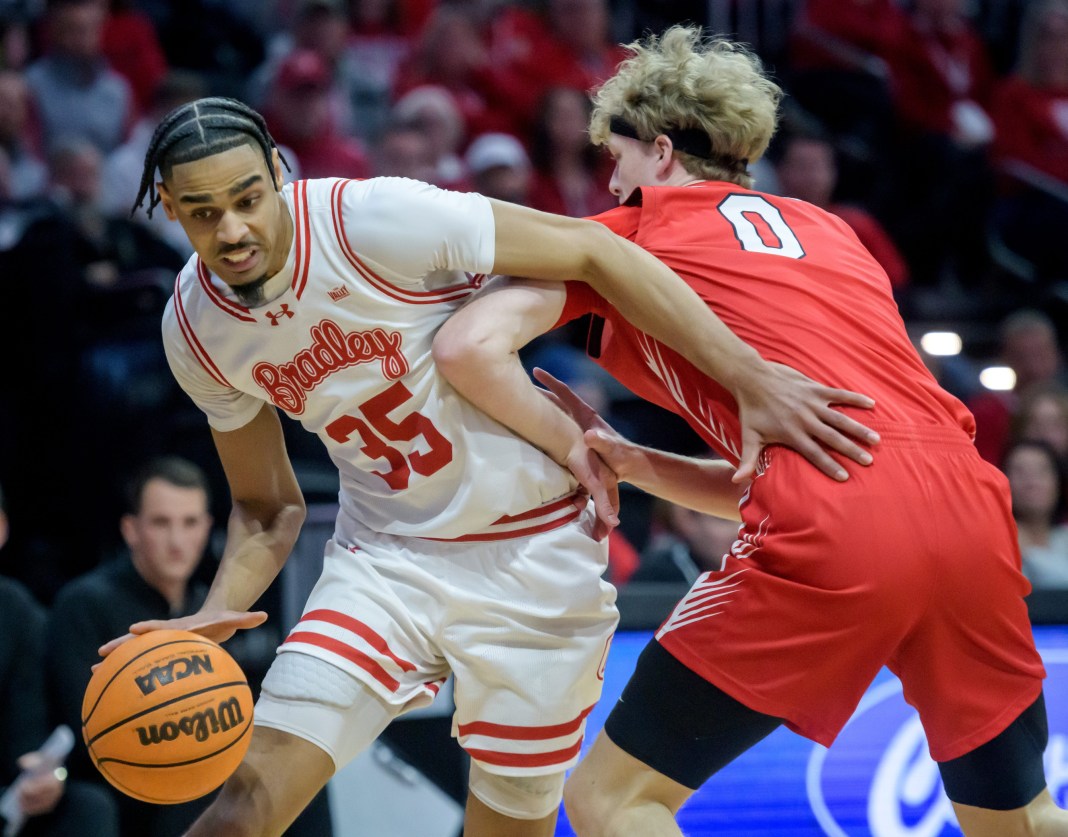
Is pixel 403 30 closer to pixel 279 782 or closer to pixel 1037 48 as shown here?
pixel 1037 48

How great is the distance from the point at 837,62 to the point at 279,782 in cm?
814

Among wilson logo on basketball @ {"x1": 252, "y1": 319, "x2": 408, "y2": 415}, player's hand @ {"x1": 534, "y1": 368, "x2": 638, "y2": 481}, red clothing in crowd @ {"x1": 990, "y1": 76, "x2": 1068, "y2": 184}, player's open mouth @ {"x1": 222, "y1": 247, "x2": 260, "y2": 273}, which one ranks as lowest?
red clothing in crowd @ {"x1": 990, "y1": 76, "x2": 1068, "y2": 184}

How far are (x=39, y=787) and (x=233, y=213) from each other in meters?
2.54

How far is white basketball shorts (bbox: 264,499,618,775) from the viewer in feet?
10.9

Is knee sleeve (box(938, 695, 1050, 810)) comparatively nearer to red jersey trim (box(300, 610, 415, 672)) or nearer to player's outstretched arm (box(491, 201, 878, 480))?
player's outstretched arm (box(491, 201, 878, 480))

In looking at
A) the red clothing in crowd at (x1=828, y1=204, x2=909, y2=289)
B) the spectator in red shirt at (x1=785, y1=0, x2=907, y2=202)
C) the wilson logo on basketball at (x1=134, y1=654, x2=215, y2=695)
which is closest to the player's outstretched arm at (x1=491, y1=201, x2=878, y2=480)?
the wilson logo on basketball at (x1=134, y1=654, x2=215, y2=695)

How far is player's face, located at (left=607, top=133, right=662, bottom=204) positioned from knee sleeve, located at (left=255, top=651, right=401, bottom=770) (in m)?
1.39

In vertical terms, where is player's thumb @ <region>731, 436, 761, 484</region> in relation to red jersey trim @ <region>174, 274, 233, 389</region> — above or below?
below

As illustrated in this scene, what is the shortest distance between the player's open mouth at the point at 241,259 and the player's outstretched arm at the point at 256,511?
51 cm

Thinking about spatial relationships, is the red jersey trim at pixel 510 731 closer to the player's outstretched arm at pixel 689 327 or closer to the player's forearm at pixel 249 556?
the player's forearm at pixel 249 556

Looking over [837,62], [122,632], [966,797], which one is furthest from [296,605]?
[837,62]

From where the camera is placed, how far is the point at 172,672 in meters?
3.02

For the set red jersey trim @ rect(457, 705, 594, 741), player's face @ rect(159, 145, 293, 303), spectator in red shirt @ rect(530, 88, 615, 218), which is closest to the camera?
player's face @ rect(159, 145, 293, 303)

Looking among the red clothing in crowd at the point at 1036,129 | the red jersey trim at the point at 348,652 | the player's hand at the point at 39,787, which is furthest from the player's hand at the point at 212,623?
the red clothing in crowd at the point at 1036,129
